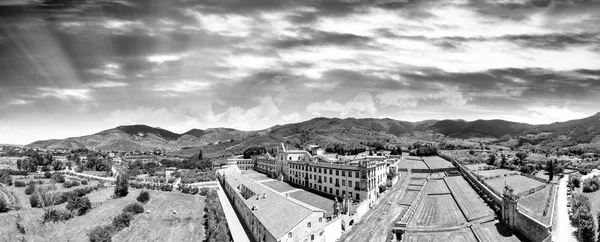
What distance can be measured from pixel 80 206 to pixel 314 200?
1925 inches

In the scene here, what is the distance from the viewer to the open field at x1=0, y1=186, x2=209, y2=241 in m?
51.9

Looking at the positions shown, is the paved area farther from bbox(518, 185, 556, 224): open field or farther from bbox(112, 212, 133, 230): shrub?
bbox(518, 185, 556, 224): open field

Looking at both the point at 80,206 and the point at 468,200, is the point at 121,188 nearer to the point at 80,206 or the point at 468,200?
the point at 80,206

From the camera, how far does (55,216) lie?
2389 inches

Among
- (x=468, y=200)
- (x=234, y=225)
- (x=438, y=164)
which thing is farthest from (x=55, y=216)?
(x=438, y=164)

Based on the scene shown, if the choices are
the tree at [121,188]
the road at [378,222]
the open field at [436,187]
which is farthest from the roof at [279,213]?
the open field at [436,187]

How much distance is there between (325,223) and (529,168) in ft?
401

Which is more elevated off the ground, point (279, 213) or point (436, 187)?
point (279, 213)

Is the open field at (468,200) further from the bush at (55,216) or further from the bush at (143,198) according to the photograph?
the bush at (55,216)

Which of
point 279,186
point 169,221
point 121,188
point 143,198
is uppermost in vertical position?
point 121,188

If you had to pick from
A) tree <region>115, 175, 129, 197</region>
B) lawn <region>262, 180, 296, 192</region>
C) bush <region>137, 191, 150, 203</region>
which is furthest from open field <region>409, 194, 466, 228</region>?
tree <region>115, 175, 129, 197</region>

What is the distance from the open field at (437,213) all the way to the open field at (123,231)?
127 feet

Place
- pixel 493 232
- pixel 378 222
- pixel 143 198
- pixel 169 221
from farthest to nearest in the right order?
pixel 143 198 < pixel 169 221 < pixel 378 222 < pixel 493 232

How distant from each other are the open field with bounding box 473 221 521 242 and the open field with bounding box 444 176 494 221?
432 cm
